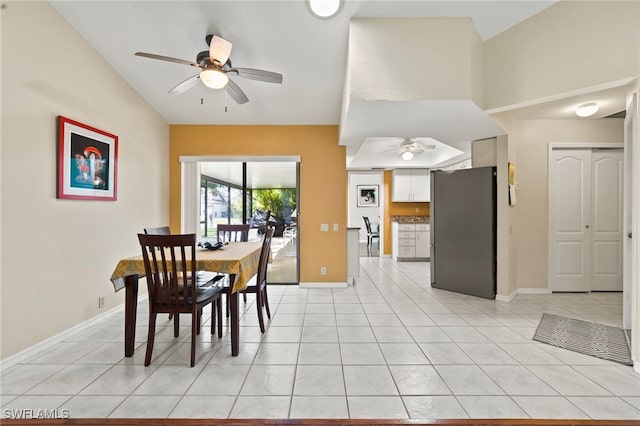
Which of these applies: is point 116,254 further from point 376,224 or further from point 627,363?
point 376,224

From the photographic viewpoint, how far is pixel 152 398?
1834 millimetres

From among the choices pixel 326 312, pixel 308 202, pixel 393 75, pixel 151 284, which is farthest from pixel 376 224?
pixel 151 284

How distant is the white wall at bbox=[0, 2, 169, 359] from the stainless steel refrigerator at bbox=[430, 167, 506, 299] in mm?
4271

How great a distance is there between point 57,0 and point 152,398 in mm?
3280

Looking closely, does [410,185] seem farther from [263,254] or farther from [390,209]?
[263,254]

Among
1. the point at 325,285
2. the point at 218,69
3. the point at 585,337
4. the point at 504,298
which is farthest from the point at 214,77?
the point at 504,298

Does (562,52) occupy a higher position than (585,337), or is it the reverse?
(562,52)

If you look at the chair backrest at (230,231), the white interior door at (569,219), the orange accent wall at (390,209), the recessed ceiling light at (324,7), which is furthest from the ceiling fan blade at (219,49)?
the orange accent wall at (390,209)

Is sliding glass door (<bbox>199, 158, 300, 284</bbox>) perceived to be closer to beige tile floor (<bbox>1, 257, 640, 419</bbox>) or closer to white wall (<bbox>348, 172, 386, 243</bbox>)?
beige tile floor (<bbox>1, 257, 640, 419</bbox>)

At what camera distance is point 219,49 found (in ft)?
7.59

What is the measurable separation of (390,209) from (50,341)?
Answer: 22.0 feet

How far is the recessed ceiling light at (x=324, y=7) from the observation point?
7.95ft

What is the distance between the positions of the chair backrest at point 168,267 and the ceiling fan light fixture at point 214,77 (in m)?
1.31

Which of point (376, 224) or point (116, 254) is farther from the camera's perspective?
point (376, 224)
